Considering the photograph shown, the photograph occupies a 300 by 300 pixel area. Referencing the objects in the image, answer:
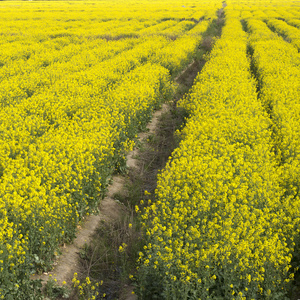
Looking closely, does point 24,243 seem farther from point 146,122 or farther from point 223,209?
point 146,122

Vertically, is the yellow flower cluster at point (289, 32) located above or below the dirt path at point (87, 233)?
above

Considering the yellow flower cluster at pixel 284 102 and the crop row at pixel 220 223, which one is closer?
the crop row at pixel 220 223

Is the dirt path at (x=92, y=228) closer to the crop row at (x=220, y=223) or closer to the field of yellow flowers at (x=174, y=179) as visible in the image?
the field of yellow flowers at (x=174, y=179)

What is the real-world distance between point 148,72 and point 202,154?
7.31 meters

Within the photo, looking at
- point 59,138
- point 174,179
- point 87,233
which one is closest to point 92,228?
point 87,233

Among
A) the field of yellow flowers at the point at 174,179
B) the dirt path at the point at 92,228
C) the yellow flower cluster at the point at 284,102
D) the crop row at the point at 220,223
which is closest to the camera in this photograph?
the crop row at the point at 220,223

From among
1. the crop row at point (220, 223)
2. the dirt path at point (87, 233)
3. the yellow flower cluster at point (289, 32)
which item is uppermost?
the yellow flower cluster at point (289, 32)

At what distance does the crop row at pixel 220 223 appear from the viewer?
419cm

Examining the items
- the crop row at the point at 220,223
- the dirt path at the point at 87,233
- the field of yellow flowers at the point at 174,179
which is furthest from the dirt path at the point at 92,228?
the crop row at the point at 220,223

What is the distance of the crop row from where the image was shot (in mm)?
4188

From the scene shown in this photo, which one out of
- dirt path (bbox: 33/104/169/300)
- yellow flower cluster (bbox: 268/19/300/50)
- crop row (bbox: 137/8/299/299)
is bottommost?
dirt path (bbox: 33/104/169/300)

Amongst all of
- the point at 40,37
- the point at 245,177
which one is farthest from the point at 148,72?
the point at 40,37

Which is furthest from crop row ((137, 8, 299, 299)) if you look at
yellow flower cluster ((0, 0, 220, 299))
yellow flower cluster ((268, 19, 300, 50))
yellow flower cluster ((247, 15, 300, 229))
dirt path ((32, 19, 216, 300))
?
yellow flower cluster ((268, 19, 300, 50))

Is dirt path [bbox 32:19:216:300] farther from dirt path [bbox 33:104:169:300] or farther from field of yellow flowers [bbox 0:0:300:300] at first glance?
field of yellow flowers [bbox 0:0:300:300]
